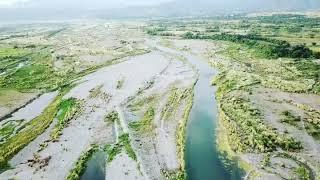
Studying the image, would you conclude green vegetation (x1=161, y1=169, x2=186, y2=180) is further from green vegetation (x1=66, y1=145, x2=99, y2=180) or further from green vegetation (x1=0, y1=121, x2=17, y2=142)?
green vegetation (x1=0, y1=121, x2=17, y2=142)

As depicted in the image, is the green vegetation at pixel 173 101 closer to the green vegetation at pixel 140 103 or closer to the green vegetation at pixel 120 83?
the green vegetation at pixel 140 103

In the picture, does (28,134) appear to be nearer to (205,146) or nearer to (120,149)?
(120,149)

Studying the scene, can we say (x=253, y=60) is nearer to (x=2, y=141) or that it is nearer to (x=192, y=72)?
(x=192, y=72)

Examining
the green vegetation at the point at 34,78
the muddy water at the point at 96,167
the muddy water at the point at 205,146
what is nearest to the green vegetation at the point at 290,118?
the muddy water at the point at 205,146

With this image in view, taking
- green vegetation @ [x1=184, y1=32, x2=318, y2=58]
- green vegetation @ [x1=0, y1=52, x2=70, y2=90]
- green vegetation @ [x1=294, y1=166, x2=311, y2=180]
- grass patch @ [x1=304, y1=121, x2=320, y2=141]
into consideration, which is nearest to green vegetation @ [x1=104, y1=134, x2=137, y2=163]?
green vegetation @ [x1=294, y1=166, x2=311, y2=180]

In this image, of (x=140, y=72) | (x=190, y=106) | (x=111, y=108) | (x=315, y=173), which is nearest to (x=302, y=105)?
(x=190, y=106)

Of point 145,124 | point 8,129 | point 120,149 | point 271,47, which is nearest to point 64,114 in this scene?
point 8,129
